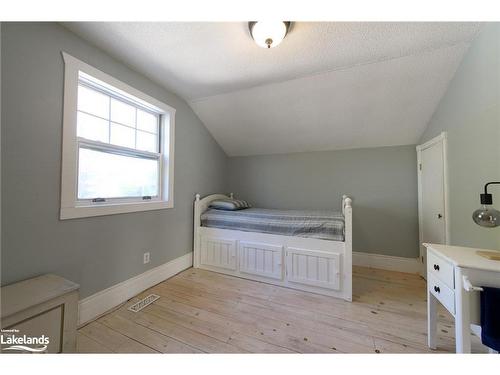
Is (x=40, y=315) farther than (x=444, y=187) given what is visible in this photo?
No

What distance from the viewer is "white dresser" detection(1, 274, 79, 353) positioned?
3.12 feet

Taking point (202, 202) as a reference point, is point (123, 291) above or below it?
below

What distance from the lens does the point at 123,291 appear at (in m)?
1.87

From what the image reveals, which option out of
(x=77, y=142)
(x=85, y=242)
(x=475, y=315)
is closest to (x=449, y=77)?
(x=475, y=315)

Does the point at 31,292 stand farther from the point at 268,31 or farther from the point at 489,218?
the point at 489,218

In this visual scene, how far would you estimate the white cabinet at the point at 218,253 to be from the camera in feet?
8.11

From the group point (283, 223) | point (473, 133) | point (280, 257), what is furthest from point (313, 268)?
point (473, 133)

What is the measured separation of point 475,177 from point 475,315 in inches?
45.4

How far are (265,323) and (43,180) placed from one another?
78.4 inches

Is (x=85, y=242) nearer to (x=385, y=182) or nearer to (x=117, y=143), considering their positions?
(x=117, y=143)

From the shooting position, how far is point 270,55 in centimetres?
178

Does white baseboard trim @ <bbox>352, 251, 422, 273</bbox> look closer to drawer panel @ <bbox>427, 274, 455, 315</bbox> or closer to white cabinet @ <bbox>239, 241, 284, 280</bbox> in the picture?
white cabinet @ <bbox>239, 241, 284, 280</bbox>

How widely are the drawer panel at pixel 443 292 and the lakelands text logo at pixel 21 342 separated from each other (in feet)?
7.35

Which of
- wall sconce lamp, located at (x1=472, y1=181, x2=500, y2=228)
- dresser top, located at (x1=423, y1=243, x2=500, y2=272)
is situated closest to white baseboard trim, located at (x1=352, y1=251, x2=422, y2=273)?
dresser top, located at (x1=423, y1=243, x2=500, y2=272)
